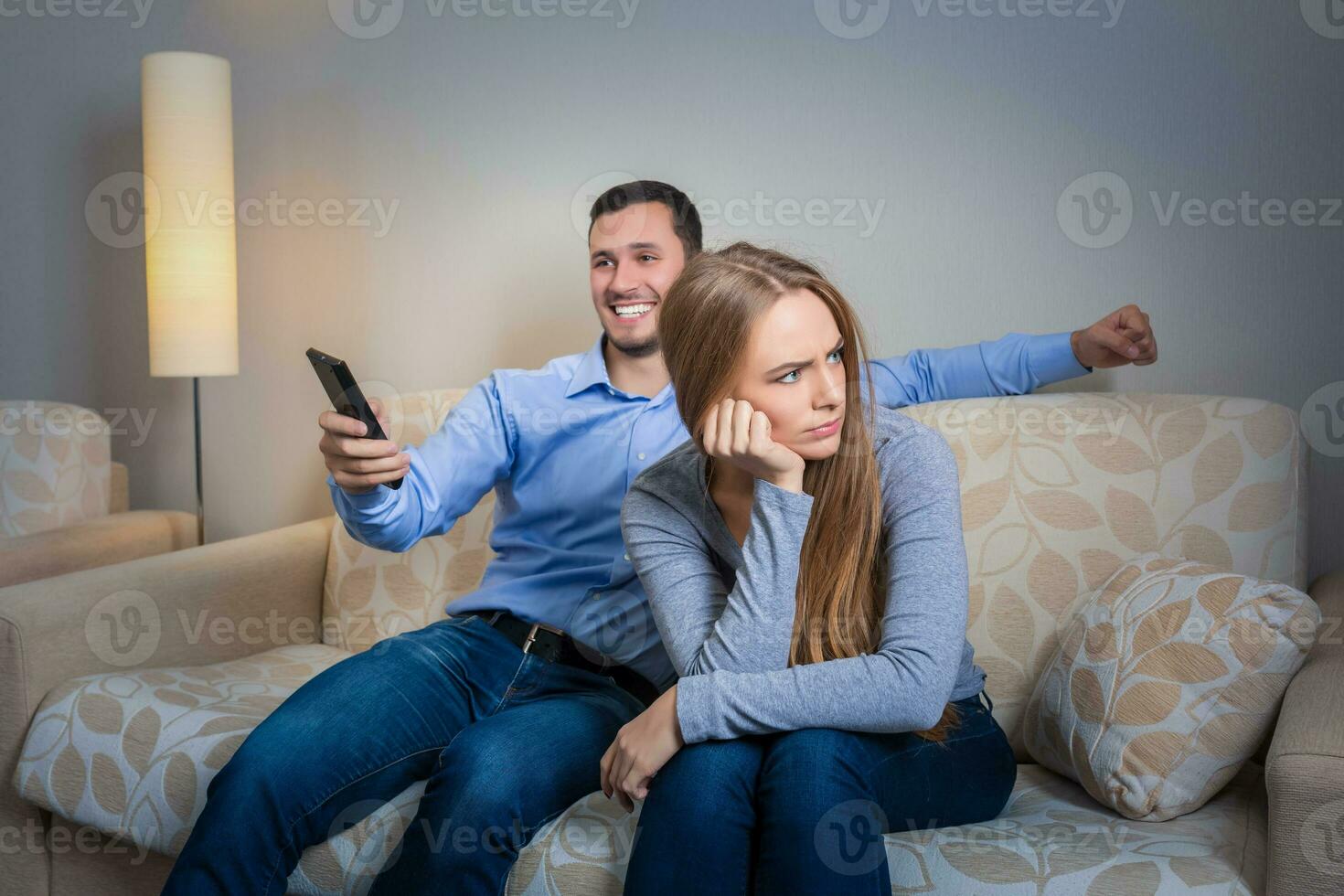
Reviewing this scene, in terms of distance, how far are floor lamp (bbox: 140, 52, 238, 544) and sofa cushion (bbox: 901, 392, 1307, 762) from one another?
1503mm

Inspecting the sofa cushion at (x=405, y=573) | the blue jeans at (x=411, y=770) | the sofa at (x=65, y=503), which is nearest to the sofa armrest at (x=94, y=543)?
the sofa at (x=65, y=503)

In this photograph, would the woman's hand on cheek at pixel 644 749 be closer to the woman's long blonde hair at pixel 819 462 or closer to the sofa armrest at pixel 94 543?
the woman's long blonde hair at pixel 819 462

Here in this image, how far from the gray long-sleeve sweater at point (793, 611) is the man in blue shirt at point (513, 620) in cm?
25

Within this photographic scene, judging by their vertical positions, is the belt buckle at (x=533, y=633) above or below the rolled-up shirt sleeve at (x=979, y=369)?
below

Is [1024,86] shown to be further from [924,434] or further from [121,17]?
[121,17]

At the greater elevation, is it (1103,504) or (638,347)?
(638,347)

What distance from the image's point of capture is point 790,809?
1.08m

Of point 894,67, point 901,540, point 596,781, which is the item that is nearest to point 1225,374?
point 894,67

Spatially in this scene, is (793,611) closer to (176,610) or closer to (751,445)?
(751,445)

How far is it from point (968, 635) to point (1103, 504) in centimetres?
27

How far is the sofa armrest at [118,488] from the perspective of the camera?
8.38 ft

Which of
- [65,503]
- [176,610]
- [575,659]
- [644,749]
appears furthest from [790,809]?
[65,503]

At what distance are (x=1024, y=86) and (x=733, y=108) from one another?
1.72ft

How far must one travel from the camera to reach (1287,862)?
110 cm
